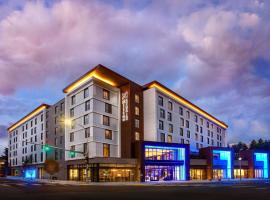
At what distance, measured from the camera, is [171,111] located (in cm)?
8669

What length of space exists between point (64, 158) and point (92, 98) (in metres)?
18.9

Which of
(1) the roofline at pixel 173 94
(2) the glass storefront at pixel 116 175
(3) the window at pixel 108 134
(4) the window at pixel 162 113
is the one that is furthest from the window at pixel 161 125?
(2) the glass storefront at pixel 116 175

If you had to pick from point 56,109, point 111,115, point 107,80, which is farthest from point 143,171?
point 56,109

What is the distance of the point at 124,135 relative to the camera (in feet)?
241

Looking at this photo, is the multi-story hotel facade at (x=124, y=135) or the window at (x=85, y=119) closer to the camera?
the multi-story hotel facade at (x=124, y=135)

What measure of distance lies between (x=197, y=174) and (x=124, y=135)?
22032 mm

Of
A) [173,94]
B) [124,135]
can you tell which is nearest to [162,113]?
[173,94]

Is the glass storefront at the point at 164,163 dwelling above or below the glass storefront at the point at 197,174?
above

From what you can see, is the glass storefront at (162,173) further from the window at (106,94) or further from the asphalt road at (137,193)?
the asphalt road at (137,193)

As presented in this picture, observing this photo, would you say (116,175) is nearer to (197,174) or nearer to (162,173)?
(162,173)

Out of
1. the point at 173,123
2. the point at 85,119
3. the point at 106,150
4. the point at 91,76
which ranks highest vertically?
the point at 91,76

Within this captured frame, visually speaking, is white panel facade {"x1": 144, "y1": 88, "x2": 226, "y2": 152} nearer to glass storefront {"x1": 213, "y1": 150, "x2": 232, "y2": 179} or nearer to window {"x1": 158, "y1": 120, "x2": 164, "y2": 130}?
window {"x1": 158, "y1": 120, "x2": 164, "y2": 130}

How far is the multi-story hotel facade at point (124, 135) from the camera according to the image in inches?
2675

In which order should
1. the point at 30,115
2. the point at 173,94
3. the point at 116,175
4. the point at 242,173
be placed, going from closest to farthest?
1. the point at 116,175
2. the point at 173,94
3. the point at 242,173
4. the point at 30,115
